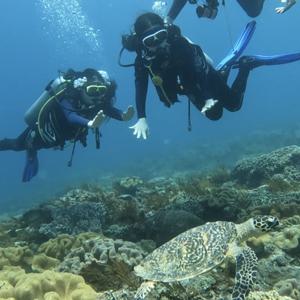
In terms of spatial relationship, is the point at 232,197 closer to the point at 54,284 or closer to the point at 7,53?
the point at 54,284

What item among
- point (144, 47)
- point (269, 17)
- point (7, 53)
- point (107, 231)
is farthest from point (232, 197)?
point (269, 17)

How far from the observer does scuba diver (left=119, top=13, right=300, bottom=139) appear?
25.3ft

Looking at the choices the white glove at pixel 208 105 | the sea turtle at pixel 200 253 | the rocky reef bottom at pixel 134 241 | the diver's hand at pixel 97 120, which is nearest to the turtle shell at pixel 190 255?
the sea turtle at pixel 200 253

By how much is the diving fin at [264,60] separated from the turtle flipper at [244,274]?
6.08 m

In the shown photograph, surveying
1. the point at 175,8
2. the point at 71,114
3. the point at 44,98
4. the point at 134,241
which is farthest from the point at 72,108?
the point at 134,241

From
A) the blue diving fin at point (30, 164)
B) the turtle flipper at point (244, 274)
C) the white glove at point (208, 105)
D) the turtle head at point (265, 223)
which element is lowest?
the turtle flipper at point (244, 274)

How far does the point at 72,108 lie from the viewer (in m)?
9.24

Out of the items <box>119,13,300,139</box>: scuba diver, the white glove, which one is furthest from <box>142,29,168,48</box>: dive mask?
the white glove

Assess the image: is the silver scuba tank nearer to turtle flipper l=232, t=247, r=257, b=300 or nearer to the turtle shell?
the turtle shell

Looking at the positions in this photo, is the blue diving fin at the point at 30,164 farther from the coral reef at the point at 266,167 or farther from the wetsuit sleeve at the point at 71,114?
the coral reef at the point at 266,167

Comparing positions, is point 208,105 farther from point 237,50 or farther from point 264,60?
point 237,50

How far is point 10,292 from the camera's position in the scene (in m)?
4.37

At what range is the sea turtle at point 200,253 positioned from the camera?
4148 mm

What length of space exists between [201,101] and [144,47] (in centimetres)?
165
